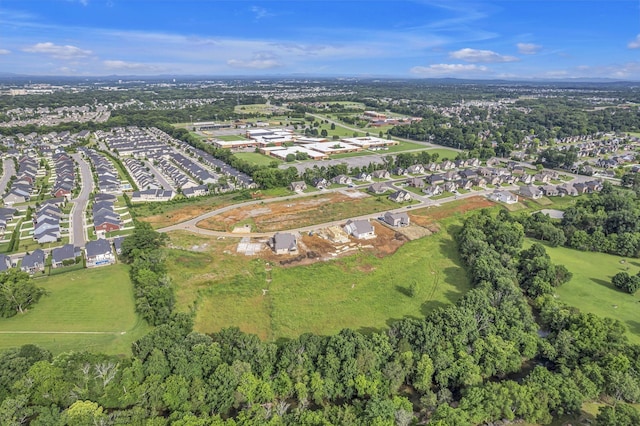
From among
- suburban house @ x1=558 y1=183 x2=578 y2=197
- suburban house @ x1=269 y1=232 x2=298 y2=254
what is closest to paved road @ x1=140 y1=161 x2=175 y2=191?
suburban house @ x1=269 y1=232 x2=298 y2=254

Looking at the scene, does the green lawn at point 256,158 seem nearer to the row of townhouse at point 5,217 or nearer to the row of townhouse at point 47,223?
the row of townhouse at point 47,223

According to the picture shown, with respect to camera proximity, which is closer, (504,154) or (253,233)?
(253,233)

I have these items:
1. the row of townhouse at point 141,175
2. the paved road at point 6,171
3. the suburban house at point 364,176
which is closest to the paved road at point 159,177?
the row of townhouse at point 141,175

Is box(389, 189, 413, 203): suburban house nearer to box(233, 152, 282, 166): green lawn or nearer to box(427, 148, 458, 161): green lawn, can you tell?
box(233, 152, 282, 166): green lawn

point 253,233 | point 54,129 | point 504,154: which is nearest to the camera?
point 253,233

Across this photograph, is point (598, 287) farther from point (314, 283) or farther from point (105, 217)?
point (105, 217)

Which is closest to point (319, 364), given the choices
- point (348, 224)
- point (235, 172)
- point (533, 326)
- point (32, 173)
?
point (533, 326)

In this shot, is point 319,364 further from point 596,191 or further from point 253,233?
point 596,191

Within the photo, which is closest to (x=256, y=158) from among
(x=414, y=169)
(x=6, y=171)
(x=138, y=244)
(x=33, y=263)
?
(x=414, y=169)
